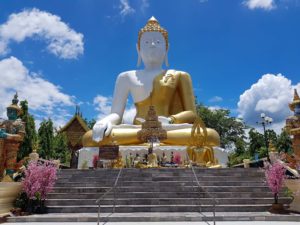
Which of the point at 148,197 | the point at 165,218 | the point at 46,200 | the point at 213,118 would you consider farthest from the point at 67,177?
the point at 213,118

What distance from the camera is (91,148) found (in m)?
15.8

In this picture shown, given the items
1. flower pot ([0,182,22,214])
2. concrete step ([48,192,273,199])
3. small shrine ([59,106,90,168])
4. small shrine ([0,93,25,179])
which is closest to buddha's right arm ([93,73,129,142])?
small shrine ([0,93,25,179])

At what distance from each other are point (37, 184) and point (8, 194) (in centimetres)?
72

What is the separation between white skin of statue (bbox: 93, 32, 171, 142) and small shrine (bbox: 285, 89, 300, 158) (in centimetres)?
765

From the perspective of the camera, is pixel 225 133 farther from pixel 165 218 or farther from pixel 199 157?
pixel 165 218

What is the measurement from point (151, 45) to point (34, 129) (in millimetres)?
8951

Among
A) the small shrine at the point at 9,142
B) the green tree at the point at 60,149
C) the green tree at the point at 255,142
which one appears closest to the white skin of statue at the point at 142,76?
the small shrine at the point at 9,142

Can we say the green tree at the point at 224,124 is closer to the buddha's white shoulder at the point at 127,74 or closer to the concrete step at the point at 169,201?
the buddha's white shoulder at the point at 127,74

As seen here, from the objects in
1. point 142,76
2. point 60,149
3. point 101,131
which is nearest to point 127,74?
point 142,76

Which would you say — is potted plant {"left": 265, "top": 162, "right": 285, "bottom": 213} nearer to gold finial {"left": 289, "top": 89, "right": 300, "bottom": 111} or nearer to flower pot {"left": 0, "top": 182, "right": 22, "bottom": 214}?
gold finial {"left": 289, "top": 89, "right": 300, "bottom": 111}

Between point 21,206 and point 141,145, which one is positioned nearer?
point 21,206

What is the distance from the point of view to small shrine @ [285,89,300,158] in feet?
36.1

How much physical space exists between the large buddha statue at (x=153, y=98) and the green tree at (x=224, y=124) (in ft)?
54.8

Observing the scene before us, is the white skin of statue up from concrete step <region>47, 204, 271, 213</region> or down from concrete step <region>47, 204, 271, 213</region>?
up
